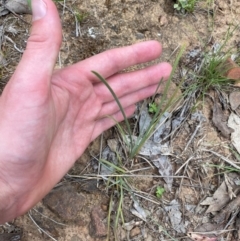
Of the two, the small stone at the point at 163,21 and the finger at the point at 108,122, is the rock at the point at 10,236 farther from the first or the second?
the small stone at the point at 163,21

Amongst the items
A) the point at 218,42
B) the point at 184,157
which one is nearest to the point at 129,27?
the point at 218,42

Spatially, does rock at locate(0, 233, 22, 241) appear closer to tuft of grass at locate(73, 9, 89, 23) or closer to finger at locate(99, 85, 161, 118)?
finger at locate(99, 85, 161, 118)

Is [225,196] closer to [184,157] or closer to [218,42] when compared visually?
[184,157]

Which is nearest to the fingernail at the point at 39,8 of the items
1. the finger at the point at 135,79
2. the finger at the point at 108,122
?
the finger at the point at 135,79

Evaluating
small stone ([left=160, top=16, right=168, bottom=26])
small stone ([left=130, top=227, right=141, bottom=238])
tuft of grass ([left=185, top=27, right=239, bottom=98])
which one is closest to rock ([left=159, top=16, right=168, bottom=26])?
small stone ([left=160, top=16, right=168, bottom=26])

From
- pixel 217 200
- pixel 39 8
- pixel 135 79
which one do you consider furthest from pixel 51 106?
pixel 217 200

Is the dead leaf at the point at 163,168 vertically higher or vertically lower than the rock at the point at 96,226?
higher

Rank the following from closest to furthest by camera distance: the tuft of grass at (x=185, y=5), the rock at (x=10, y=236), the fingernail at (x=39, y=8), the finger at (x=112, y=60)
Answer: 1. the fingernail at (x=39, y=8)
2. the finger at (x=112, y=60)
3. the rock at (x=10, y=236)
4. the tuft of grass at (x=185, y=5)
